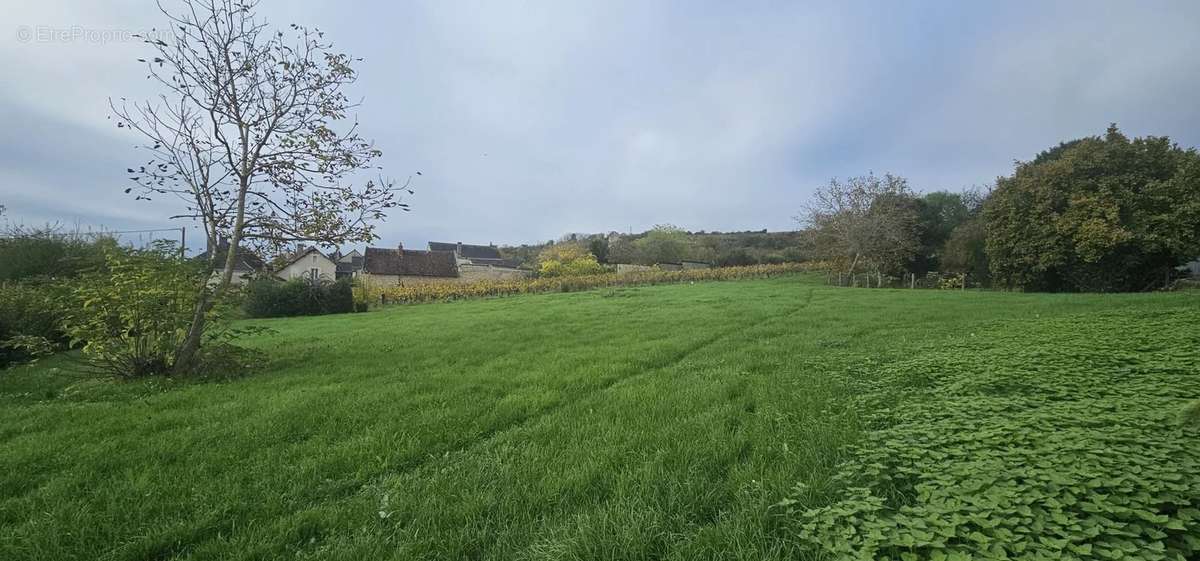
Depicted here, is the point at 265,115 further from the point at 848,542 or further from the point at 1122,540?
the point at 1122,540

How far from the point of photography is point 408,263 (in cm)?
4834

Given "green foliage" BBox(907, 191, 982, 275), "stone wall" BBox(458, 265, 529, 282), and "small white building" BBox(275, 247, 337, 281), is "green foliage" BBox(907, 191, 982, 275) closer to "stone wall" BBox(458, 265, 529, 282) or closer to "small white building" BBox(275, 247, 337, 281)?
"stone wall" BBox(458, 265, 529, 282)

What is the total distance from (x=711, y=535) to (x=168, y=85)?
9.86 metres

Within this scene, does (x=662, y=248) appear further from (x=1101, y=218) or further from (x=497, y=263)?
(x=1101, y=218)

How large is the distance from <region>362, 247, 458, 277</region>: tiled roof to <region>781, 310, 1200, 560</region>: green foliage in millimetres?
48009

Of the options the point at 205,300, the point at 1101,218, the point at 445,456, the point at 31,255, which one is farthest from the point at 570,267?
the point at 445,456

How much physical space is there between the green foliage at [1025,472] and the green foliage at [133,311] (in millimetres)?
8991

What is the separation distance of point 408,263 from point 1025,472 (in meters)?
50.7

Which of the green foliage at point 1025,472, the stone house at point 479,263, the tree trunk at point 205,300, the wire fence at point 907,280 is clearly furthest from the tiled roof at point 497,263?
the green foliage at point 1025,472

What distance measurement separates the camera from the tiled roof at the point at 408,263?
1842 inches

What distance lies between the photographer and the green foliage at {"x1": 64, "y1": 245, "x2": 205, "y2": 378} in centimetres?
702

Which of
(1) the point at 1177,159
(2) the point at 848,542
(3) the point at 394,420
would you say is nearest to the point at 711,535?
(2) the point at 848,542

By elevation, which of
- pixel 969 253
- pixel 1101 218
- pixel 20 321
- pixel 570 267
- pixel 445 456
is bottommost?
pixel 445 456

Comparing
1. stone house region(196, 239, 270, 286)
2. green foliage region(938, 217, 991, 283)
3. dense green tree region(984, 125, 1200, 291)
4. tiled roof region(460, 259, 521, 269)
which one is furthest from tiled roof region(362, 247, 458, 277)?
dense green tree region(984, 125, 1200, 291)
